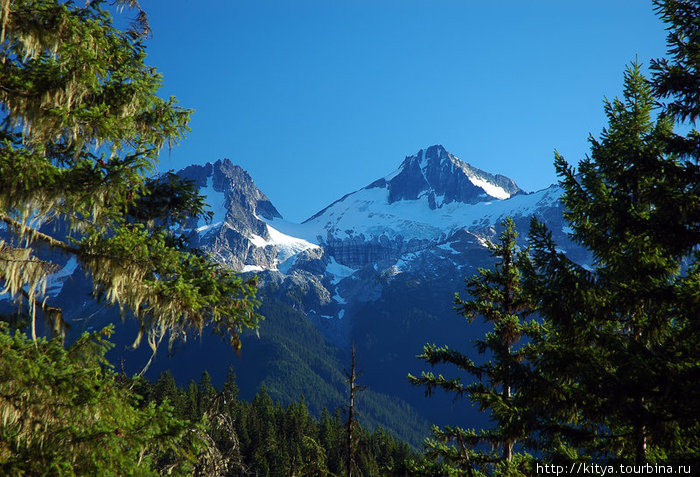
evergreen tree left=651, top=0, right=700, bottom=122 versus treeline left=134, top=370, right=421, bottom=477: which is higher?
evergreen tree left=651, top=0, right=700, bottom=122

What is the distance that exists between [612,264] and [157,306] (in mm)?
8407

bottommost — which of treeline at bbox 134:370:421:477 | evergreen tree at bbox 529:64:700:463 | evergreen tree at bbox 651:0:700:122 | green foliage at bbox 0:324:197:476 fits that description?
treeline at bbox 134:370:421:477

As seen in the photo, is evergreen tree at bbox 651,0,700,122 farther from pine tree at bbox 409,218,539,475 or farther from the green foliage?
the green foliage

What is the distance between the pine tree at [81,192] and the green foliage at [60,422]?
94 centimetres

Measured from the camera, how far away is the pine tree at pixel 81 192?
6547 mm

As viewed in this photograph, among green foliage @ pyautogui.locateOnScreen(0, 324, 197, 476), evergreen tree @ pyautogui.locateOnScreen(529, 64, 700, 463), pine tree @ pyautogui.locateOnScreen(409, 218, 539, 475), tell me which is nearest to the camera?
green foliage @ pyautogui.locateOnScreen(0, 324, 197, 476)

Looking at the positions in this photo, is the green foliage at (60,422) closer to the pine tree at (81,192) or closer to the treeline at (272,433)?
the pine tree at (81,192)

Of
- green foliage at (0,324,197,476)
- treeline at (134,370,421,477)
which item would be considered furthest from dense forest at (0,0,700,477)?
treeline at (134,370,421,477)

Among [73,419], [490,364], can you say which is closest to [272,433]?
[490,364]

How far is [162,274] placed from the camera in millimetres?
7215

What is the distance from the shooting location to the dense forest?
6.01m

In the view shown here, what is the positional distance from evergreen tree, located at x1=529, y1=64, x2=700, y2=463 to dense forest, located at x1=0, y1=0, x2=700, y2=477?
4 cm

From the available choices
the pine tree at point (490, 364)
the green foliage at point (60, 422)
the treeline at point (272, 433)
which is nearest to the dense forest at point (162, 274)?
the green foliage at point (60, 422)

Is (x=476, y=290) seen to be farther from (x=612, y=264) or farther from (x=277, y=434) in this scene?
(x=277, y=434)
